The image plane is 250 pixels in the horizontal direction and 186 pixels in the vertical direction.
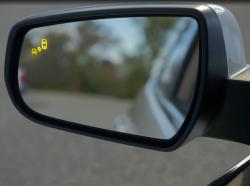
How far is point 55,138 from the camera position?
6.32m

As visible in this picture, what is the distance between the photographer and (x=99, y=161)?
540cm

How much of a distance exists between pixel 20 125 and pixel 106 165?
2229 millimetres

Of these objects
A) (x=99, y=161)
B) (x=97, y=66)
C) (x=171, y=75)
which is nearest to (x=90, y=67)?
(x=97, y=66)

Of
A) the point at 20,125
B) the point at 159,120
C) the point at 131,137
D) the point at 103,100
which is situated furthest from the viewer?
the point at 103,100

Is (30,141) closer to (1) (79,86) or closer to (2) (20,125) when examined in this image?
(2) (20,125)

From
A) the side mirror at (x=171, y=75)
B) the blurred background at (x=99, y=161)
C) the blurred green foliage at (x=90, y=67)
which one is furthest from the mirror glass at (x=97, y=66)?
the side mirror at (x=171, y=75)

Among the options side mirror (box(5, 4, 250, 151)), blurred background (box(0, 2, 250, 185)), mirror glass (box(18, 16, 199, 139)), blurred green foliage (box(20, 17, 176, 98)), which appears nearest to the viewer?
side mirror (box(5, 4, 250, 151))

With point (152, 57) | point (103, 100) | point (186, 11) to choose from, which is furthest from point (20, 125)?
point (152, 57)

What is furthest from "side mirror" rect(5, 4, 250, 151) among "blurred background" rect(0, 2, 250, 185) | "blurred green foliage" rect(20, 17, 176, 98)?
"blurred green foliage" rect(20, 17, 176, 98)

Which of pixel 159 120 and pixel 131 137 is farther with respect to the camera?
pixel 159 120

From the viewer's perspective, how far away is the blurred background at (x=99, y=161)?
4.85 m

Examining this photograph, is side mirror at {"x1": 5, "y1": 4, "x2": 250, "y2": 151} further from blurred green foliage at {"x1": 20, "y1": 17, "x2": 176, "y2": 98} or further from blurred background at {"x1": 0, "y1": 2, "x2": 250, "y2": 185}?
blurred green foliage at {"x1": 20, "y1": 17, "x2": 176, "y2": 98}

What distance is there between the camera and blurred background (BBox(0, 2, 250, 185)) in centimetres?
485

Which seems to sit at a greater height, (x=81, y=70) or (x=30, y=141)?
(x=30, y=141)
